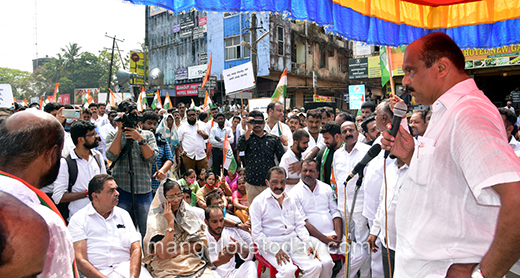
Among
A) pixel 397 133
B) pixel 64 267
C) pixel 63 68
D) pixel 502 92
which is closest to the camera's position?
pixel 64 267

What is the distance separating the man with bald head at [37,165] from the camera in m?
1.11

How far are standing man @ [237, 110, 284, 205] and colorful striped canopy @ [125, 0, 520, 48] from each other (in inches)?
97.6

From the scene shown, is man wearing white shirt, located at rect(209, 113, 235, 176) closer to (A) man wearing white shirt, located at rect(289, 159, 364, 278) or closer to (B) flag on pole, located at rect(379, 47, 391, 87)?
(A) man wearing white shirt, located at rect(289, 159, 364, 278)

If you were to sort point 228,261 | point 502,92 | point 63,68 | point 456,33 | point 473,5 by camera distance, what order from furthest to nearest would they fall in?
point 63,68, point 502,92, point 228,261, point 456,33, point 473,5

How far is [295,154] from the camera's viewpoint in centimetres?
495

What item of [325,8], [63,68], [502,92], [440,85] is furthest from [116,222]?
[63,68]

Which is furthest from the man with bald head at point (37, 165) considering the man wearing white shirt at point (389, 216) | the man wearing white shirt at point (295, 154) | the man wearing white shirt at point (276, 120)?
the man wearing white shirt at point (276, 120)

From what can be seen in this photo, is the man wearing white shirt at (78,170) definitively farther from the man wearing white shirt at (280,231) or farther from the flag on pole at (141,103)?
the flag on pole at (141,103)

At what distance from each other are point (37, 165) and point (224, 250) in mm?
2767

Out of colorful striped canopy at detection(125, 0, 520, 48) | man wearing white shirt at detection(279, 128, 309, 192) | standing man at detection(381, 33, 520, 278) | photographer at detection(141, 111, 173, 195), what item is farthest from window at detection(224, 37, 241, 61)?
standing man at detection(381, 33, 520, 278)

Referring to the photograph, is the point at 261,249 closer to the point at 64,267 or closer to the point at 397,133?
the point at 397,133

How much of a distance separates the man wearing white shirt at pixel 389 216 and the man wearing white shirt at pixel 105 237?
2.36 meters

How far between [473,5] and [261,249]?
11.2ft

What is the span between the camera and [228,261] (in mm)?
3768
